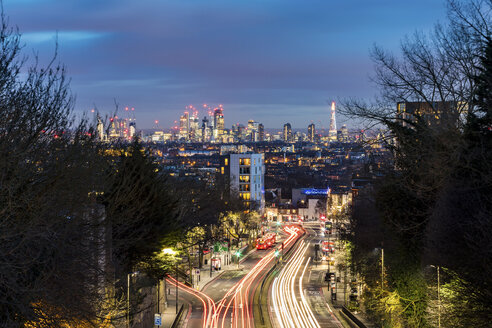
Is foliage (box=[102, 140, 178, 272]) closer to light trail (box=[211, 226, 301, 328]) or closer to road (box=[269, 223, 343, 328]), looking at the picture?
light trail (box=[211, 226, 301, 328])

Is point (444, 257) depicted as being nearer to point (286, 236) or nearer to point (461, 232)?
point (461, 232)

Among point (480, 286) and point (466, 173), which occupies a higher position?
point (466, 173)

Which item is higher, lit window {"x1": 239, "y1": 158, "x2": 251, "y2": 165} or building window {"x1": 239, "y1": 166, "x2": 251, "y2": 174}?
lit window {"x1": 239, "y1": 158, "x2": 251, "y2": 165}

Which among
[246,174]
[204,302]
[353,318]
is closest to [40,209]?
[353,318]

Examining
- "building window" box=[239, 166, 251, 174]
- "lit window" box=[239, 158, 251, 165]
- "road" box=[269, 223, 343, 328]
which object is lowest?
"road" box=[269, 223, 343, 328]

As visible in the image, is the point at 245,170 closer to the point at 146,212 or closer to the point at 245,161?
the point at 245,161

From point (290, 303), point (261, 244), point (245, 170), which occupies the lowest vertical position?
point (290, 303)

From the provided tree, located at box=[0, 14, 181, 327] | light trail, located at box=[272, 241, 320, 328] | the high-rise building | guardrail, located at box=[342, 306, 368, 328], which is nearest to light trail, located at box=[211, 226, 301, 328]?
light trail, located at box=[272, 241, 320, 328]

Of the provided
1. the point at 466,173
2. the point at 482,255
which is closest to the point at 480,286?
the point at 482,255
